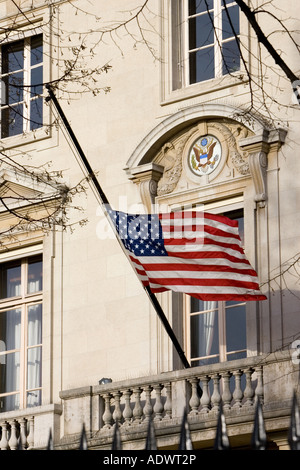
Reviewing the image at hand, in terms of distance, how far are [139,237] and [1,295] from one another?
443 cm

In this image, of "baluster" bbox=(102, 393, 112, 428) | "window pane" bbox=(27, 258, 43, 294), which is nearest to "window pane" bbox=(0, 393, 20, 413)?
"window pane" bbox=(27, 258, 43, 294)

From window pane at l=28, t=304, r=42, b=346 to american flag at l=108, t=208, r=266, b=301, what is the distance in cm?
356

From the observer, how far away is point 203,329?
62.0 feet

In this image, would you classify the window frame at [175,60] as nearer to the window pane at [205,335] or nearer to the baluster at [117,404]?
the window pane at [205,335]

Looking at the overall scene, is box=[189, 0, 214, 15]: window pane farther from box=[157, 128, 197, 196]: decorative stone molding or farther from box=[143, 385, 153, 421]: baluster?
box=[143, 385, 153, 421]: baluster

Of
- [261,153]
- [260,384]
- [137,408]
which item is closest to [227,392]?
[260,384]

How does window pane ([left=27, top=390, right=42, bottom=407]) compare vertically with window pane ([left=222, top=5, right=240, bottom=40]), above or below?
below

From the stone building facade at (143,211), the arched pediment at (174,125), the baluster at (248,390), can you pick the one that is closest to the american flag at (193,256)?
the stone building facade at (143,211)

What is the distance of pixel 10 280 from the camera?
840 inches

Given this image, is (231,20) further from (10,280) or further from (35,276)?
(10,280)

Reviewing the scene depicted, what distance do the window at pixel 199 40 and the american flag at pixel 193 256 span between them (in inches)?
117

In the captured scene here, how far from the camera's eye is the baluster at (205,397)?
16969 millimetres

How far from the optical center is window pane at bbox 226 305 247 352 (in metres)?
18.3

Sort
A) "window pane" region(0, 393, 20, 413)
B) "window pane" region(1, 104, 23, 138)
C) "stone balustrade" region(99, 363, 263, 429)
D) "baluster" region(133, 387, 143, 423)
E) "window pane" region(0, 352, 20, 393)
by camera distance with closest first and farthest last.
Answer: "stone balustrade" region(99, 363, 263, 429) → "baluster" region(133, 387, 143, 423) → "window pane" region(0, 393, 20, 413) → "window pane" region(0, 352, 20, 393) → "window pane" region(1, 104, 23, 138)
